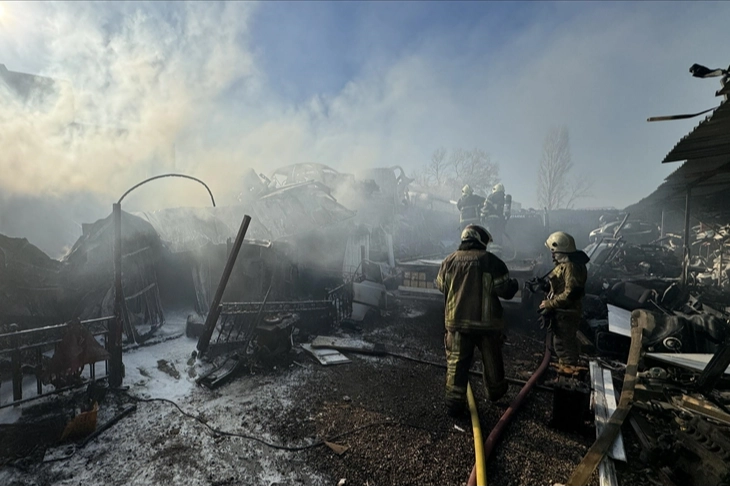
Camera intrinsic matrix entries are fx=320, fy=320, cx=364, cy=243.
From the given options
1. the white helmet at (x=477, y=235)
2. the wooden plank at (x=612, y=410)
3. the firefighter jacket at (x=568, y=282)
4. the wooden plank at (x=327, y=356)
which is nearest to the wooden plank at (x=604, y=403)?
the wooden plank at (x=612, y=410)

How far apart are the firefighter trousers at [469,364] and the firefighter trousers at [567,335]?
141 cm

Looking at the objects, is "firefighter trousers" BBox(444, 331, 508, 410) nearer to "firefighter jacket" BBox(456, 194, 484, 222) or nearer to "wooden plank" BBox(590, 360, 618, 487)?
"wooden plank" BBox(590, 360, 618, 487)

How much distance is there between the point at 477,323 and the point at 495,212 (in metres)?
8.75

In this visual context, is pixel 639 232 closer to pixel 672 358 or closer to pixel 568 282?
pixel 672 358

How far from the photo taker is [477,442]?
10.3 feet

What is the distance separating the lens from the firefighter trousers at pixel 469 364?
3889 millimetres

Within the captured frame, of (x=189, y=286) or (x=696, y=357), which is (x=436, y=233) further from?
(x=696, y=357)

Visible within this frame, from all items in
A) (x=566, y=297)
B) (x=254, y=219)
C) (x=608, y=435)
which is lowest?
(x=608, y=435)

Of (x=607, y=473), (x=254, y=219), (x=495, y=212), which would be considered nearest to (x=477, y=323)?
(x=607, y=473)

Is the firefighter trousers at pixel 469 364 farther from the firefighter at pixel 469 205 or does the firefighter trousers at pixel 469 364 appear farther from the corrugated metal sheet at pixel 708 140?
the firefighter at pixel 469 205

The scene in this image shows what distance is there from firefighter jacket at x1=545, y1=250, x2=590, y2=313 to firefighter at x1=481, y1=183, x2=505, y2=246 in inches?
276

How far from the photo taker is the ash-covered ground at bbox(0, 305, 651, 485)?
296 centimetres

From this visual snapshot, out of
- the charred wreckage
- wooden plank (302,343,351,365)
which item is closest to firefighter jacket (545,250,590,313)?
the charred wreckage

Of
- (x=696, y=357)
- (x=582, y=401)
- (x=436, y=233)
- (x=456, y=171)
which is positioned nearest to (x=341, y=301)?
(x=582, y=401)
